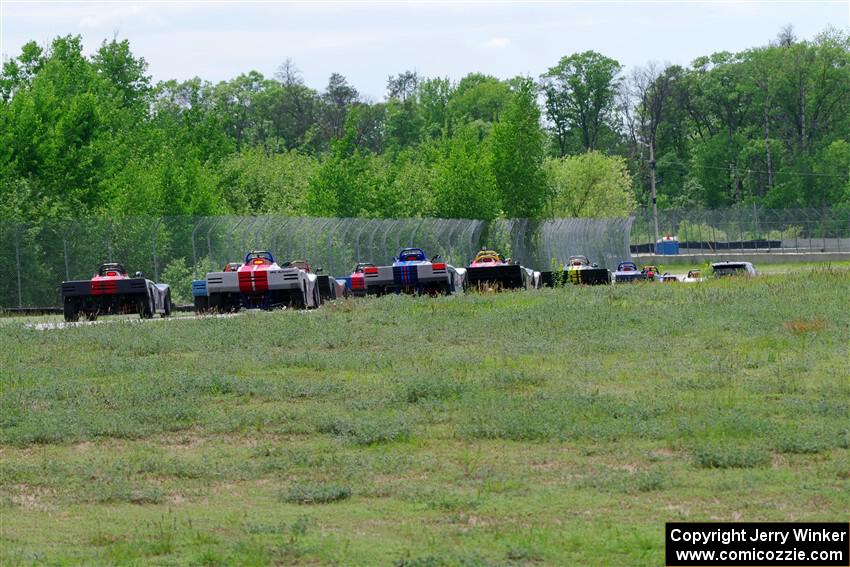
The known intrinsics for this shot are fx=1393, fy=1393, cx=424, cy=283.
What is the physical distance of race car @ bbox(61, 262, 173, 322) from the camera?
1250 inches

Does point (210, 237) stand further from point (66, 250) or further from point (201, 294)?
point (201, 294)

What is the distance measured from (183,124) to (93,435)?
6594 centimetres

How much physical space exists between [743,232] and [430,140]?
67.9 feet

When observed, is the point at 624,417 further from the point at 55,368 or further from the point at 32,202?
the point at 32,202

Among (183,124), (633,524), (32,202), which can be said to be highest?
(183,124)

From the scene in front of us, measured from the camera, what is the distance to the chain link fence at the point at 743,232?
87.6m

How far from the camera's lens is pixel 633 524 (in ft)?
30.5

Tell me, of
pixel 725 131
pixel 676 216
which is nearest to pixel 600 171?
pixel 676 216

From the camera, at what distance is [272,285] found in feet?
108

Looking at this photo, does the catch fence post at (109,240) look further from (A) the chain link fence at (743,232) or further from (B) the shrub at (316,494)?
(A) the chain link fence at (743,232)

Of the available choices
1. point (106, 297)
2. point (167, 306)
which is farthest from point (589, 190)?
point (106, 297)

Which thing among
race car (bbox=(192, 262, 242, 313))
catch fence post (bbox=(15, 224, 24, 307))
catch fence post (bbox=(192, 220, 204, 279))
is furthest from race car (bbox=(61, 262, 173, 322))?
catch fence post (bbox=(192, 220, 204, 279))

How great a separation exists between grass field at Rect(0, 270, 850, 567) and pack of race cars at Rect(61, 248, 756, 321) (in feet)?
27.1

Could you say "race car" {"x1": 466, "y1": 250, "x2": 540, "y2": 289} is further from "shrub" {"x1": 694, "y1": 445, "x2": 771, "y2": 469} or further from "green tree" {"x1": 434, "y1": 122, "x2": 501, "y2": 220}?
"shrub" {"x1": 694, "y1": 445, "x2": 771, "y2": 469}
